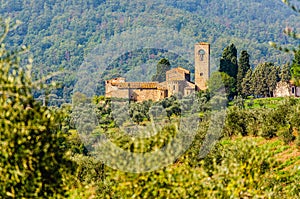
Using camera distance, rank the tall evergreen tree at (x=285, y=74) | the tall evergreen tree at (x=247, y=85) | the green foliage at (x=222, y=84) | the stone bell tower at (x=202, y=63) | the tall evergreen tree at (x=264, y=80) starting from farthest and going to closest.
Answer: the stone bell tower at (x=202, y=63)
the tall evergreen tree at (x=285, y=74)
the tall evergreen tree at (x=264, y=80)
the tall evergreen tree at (x=247, y=85)
the green foliage at (x=222, y=84)

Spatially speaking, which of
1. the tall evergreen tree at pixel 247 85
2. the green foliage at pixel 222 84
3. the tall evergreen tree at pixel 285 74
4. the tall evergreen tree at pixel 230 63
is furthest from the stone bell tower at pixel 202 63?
the tall evergreen tree at pixel 285 74

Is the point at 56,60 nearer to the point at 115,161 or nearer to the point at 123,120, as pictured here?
the point at 123,120

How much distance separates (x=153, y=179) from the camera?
1280 centimetres

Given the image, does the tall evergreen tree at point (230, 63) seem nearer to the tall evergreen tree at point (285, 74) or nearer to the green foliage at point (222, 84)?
the green foliage at point (222, 84)

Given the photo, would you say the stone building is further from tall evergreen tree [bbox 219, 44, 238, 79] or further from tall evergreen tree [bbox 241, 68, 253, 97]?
tall evergreen tree [bbox 241, 68, 253, 97]

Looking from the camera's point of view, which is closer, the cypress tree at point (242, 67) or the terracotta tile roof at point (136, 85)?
the terracotta tile roof at point (136, 85)

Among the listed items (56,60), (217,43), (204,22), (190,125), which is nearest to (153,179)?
(190,125)

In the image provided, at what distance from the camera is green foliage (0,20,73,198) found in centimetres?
1105

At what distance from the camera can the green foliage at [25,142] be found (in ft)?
36.2

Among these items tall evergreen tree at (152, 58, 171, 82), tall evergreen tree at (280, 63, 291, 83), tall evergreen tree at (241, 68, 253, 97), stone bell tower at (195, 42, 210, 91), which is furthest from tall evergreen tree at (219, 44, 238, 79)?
tall evergreen tree at (152, 58, 171, 82)

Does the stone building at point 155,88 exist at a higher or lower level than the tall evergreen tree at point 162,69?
lower

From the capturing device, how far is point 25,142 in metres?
11.2

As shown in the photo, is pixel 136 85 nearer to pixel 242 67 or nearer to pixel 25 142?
pixel 242 67

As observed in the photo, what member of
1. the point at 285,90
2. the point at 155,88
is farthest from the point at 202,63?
the point at 285,90
